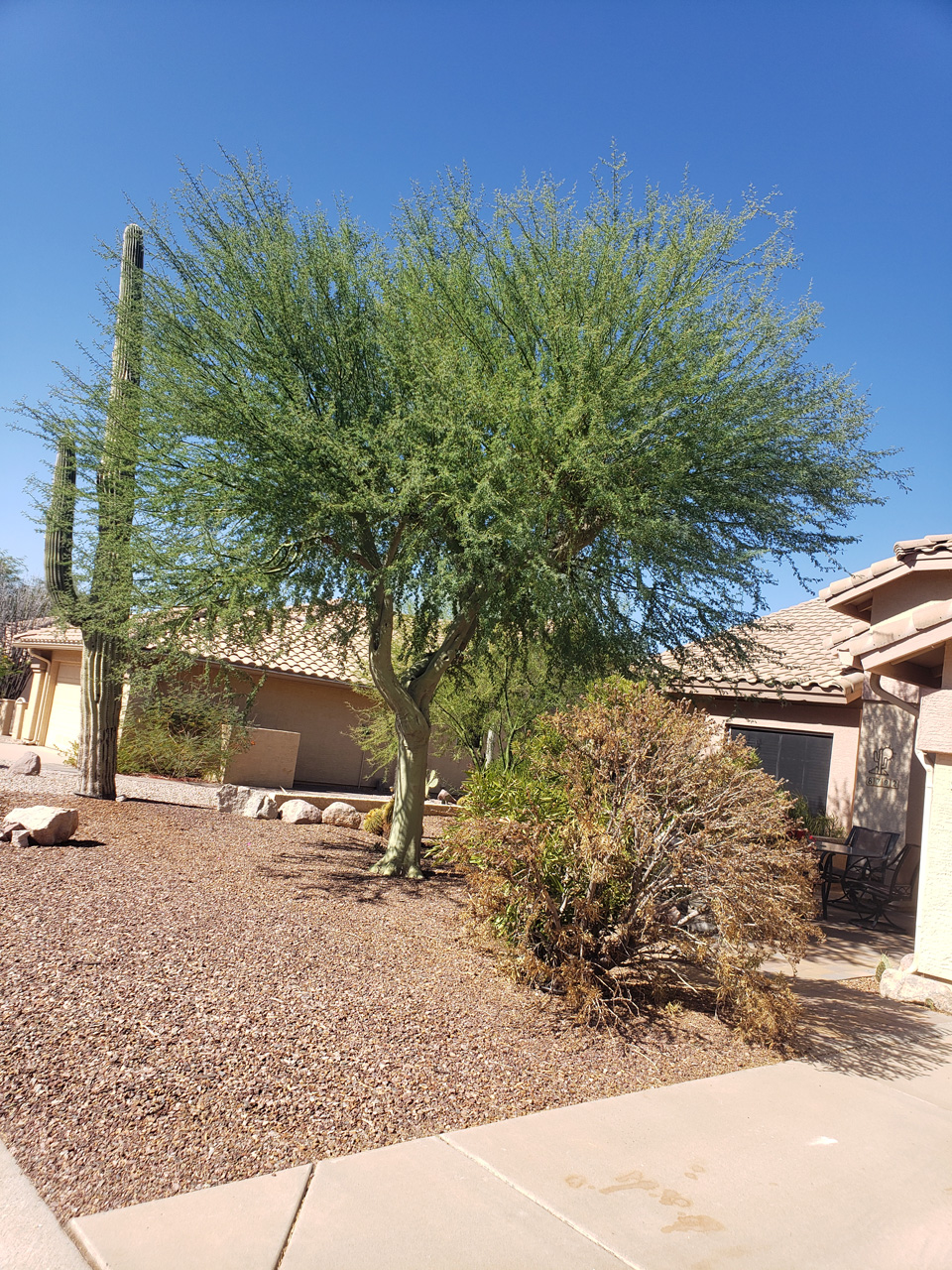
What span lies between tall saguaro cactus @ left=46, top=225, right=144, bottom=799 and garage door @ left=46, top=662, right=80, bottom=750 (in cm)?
1208

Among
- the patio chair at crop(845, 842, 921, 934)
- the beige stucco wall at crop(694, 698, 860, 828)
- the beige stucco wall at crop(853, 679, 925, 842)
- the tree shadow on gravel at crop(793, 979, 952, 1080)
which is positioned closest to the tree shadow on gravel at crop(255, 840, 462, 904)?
the tree shadow on gravel at crop(793, 979, 952, 1080)

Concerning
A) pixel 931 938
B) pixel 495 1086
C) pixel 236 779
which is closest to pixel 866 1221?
pixel 495 1086

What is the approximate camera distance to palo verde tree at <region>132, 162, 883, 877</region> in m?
9.20

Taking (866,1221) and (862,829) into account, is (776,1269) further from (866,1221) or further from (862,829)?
(862,829)

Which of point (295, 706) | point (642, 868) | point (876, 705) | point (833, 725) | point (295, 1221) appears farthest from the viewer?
point (295, 706)

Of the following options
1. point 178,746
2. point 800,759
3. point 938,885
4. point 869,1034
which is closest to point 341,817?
point 178,746

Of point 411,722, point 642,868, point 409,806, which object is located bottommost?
point 409,806

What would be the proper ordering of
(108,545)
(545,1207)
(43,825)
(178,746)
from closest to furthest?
(545,1207)
(43,825)
(108,545)
(178,746)

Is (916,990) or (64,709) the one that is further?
(64,709)

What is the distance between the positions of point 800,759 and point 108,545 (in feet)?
38.6

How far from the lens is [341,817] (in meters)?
14.8

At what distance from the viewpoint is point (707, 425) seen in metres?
9.55

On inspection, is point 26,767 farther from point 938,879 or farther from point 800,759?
point 938,879

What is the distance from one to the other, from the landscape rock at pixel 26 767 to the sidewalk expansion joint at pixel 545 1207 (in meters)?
14.6
